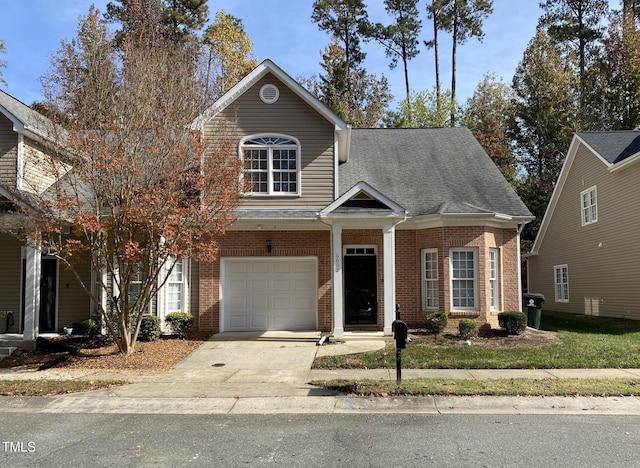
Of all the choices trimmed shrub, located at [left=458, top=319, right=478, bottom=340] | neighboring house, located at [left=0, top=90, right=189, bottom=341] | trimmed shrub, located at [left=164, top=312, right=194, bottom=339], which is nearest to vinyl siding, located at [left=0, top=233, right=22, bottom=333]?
neighboring house, located at [left=0, top=90, right=189, bottom=341]

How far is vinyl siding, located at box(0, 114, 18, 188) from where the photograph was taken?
1477 cm

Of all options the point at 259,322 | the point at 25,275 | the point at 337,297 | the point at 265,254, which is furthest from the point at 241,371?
the point at 25,275

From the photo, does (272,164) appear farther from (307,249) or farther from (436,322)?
(436,322)

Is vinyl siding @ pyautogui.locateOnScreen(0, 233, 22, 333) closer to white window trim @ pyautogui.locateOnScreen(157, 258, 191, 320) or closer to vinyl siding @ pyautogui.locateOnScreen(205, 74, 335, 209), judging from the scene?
white window trim @ pyautogui.locateOnScreen(157, 258, 191, 320)

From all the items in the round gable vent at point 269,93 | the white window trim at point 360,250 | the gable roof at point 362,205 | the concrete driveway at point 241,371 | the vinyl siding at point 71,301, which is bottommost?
the concrete driveway at point 241,371

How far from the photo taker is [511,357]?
11492mm

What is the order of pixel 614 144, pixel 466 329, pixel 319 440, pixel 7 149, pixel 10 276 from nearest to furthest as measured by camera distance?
Answer: pixel 319 440, pixel 466 329, pixel 7 149, pixel 10 276, pixel 614 144

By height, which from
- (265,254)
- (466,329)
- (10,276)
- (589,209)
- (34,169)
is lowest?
(466,329)

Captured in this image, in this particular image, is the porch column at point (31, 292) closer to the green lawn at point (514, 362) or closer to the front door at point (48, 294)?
the front door at point (48, 294)

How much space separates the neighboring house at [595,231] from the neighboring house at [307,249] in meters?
4.80

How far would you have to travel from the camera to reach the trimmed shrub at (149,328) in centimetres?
1425

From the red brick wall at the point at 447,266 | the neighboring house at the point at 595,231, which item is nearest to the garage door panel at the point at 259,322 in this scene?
the red brick wall at the point at 447,266

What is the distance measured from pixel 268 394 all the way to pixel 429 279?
27.7 ft

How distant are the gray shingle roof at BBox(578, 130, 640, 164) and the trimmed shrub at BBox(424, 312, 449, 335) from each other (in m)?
9.38
